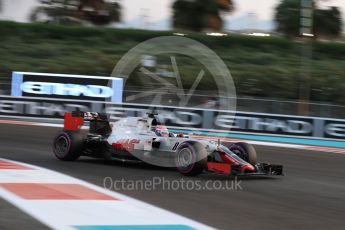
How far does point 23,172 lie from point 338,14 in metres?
35.3

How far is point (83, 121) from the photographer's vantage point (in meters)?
10.3

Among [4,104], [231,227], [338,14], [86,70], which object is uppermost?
[338,14]

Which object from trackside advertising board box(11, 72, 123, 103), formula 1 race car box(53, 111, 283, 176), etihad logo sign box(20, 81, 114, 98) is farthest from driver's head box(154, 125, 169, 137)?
etihad logo sign box(20, 81, 114, 98)

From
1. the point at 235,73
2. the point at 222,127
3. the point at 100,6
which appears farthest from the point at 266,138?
the point at 100,6

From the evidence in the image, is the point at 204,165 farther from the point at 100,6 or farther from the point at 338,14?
the point at 100,6

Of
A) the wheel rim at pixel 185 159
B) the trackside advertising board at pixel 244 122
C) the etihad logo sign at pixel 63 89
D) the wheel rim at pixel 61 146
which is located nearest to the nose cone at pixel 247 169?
the wheel rim at pixel 185 159

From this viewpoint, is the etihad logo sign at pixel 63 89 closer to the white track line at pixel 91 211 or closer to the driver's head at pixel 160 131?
the driver's head at pixel 160 131

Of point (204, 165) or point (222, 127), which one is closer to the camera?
point (204, 165)

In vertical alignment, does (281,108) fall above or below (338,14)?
below

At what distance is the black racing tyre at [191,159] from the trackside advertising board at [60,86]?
46.9 feet

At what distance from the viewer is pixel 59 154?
10.2 m

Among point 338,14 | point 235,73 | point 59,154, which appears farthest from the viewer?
point 338,14

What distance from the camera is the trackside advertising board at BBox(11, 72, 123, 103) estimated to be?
23047mm

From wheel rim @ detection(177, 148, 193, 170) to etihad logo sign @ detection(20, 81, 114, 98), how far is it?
47.8 feet
